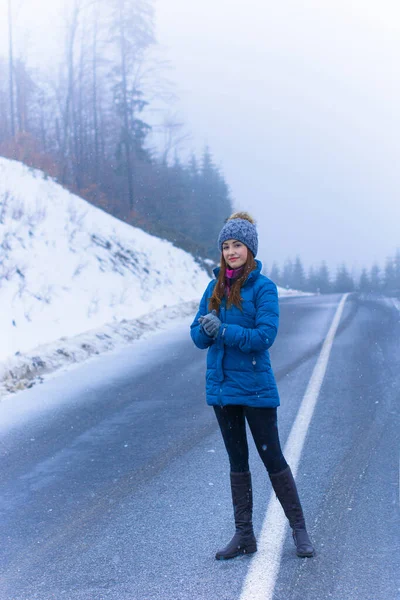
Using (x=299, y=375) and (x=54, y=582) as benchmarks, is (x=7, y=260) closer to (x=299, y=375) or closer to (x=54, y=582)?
(x=299, y=375)

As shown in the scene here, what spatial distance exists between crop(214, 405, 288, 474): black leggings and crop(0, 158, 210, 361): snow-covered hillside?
252 inches

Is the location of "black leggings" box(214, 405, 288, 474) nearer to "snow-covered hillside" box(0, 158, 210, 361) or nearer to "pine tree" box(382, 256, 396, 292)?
"snow-covered hillside" box(0, 158, 210, 361)

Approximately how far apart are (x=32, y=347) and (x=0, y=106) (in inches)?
1560

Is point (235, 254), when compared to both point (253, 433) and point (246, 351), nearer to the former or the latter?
point (246, 351)

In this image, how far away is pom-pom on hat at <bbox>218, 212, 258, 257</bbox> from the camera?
12.4 ft

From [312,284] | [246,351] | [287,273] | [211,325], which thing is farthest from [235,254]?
[287,273]

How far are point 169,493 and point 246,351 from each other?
171 centimetres

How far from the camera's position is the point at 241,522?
3768mm

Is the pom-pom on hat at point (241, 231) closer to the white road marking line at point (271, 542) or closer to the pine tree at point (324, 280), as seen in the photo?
the white road marking line at point (271, 542)

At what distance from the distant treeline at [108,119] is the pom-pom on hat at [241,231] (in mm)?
20921

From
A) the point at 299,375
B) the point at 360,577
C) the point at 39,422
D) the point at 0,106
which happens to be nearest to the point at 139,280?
the point at 299,375

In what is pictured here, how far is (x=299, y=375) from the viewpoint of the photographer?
8812 millimetres

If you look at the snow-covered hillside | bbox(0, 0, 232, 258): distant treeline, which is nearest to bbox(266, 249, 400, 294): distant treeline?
bbox(0, 0, 232, 258): distant treeline

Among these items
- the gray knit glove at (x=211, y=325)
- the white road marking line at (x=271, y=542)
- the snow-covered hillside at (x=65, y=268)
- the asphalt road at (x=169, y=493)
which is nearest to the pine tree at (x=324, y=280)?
the snow-covered hillside at (x=65, y=268)
